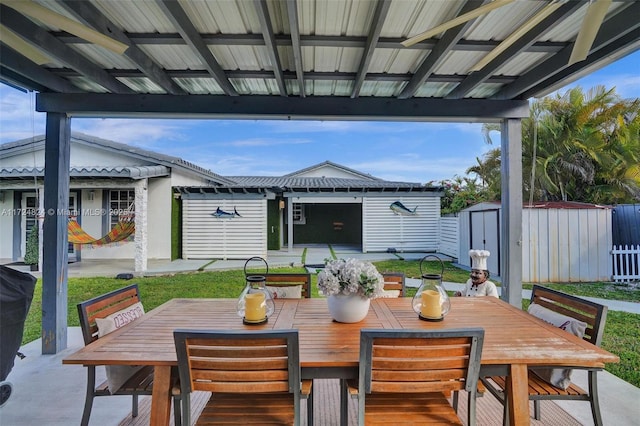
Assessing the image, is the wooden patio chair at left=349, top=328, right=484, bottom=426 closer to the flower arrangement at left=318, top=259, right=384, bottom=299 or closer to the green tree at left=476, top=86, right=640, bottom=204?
the flower arrangement at left=318, top=259, right=384, bottom=299

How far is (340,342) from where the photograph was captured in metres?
1.59

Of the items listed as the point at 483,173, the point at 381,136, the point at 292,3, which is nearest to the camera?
the point at 292,3

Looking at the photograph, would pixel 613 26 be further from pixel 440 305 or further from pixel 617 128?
pixel 617 128

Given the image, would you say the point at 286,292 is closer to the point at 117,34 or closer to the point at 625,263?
the point at 117,34

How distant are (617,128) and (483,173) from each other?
154 inches

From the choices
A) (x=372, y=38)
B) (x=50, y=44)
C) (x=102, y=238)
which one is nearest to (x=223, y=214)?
(x=102, y=238)

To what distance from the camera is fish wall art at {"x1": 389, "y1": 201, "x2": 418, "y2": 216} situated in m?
10.7

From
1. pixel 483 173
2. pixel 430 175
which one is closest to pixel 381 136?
pixel 430 175

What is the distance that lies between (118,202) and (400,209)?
318 inches

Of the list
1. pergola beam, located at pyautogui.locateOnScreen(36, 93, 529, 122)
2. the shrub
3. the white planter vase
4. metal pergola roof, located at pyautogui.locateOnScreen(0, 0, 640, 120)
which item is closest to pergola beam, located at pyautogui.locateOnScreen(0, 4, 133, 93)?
metal pergola roof, located at pyautogui.locateOnScreen(0, 0, 640, 120)

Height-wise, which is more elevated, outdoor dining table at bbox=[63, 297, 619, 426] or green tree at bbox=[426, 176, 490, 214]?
green tree at bbox=[426, 176, 490, 214]

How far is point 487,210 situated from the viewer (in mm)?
7094

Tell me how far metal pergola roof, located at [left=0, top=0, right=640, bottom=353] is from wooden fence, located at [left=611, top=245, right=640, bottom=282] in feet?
16.2

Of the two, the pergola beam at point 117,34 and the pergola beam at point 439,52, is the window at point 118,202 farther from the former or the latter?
the pergola beam at point 439,52
